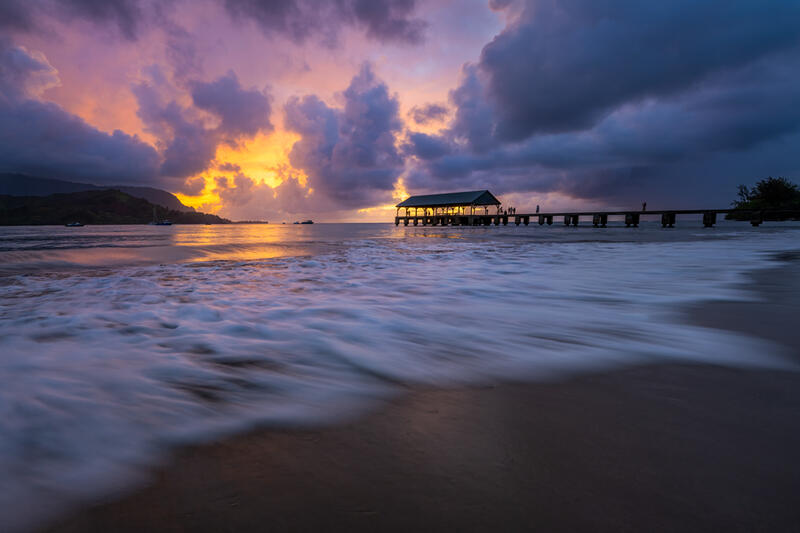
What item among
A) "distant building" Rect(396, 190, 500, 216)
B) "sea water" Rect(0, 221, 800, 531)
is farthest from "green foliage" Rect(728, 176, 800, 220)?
"sea water" Rect(0, 221, 800, 531)

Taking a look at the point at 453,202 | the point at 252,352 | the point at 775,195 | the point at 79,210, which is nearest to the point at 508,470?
the point at 252,352

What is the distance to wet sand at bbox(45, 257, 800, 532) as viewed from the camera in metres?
1.07

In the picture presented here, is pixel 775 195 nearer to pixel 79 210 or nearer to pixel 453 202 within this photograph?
pixel 453 202

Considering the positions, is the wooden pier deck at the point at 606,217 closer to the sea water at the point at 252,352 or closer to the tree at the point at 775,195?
the tree at the point at 775,195

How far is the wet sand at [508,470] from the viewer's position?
3.50 feet

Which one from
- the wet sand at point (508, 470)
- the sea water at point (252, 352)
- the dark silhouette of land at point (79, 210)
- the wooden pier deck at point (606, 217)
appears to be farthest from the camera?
the dark silhouette of land at point (79, 210)

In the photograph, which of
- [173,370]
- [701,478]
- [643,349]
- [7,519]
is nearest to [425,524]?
[701,478]

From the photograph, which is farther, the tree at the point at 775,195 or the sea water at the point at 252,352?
the tree at the point at 775,195

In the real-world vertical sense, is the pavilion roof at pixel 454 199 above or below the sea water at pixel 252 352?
above

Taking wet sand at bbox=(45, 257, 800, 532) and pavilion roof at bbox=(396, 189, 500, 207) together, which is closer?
wet sand at bbox=(45, 257, 800, 532)

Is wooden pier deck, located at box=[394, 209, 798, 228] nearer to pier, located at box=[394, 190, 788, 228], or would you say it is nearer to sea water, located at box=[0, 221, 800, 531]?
pier, located at box=[394, 190, 788, 228]

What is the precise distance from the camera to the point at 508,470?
1.29 m

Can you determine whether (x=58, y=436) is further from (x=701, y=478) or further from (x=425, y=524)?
(x=701, y=478)

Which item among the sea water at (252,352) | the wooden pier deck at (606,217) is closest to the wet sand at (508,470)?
the sea water at (252,352)
